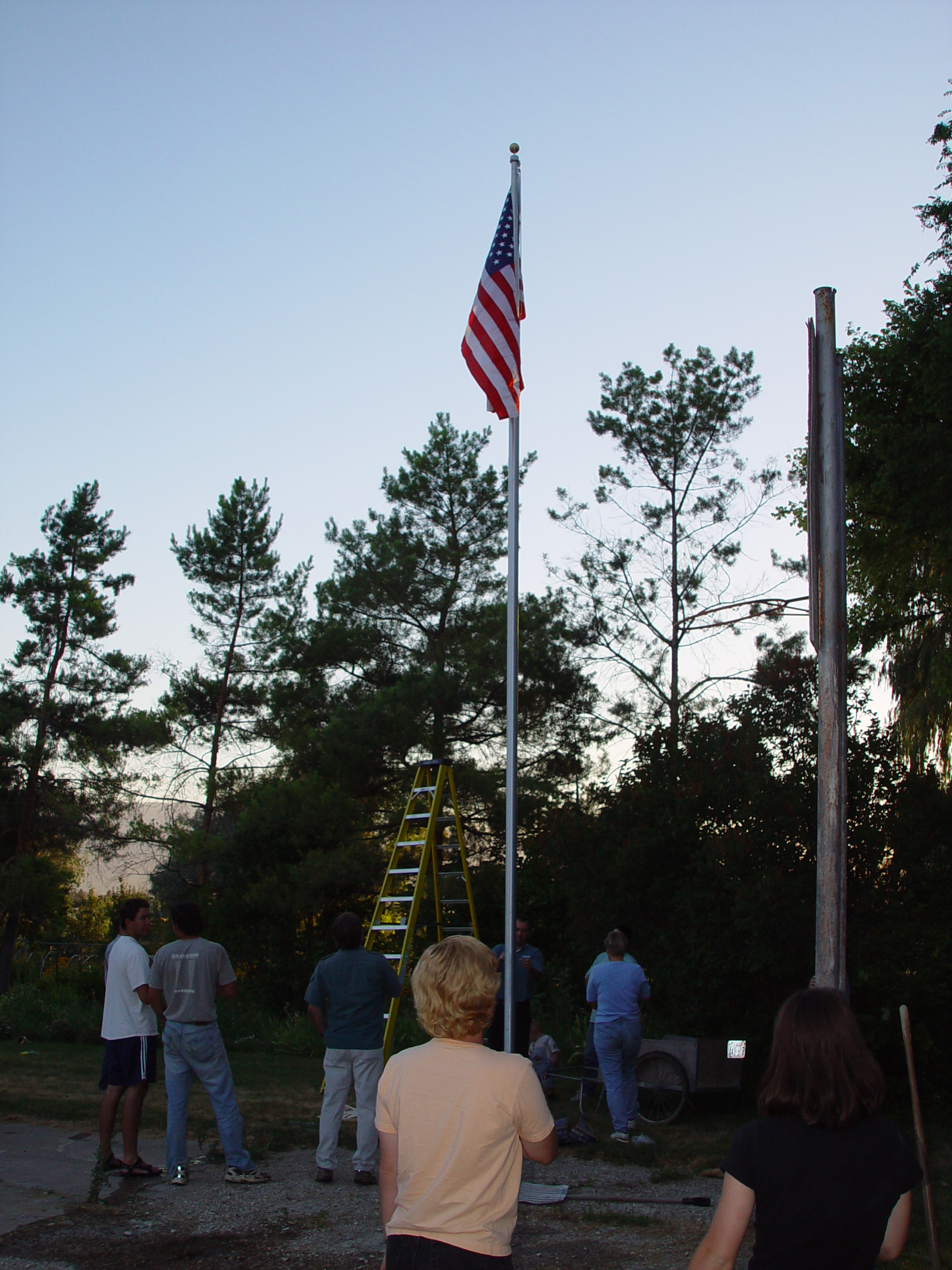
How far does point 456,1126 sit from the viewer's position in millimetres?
2686

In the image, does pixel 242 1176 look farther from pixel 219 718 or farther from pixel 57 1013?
pixel 219 718

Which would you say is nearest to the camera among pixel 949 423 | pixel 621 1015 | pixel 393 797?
pixel 621 1015

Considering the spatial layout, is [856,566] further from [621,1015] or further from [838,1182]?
[838,1182]

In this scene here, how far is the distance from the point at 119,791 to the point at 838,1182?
30737mm

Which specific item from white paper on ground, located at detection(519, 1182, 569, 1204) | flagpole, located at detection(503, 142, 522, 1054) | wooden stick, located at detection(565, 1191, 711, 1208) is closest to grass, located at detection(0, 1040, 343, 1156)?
white paper on ground, located at detection(519, 1182, 569, 1204)

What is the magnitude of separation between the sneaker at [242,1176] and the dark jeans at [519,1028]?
3.30 m

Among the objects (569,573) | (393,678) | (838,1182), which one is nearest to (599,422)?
(569,573)

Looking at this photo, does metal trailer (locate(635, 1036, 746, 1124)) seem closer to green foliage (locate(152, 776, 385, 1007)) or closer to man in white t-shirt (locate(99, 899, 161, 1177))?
man in white t-shirt (locate(99, 899, 161, 1177))

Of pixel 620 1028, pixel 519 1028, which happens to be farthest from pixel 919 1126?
pixel 519 1028

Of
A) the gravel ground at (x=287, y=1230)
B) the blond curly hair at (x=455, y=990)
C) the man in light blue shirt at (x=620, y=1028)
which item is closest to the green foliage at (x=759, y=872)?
the man in light blue shirt at (x=620, y=1028)

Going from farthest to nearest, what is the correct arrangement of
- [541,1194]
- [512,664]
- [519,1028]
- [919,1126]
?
[519,1028] → [512,664] → [541,1194] → [919,1126]

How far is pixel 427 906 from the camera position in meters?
24.0

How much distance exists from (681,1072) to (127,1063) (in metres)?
5.09

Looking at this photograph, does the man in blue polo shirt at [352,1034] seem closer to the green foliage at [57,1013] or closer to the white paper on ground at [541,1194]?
the white paper on ground at [541,1194]
